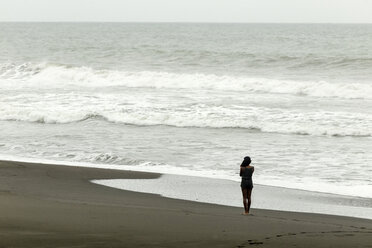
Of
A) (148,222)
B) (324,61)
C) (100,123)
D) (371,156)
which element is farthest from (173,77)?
(148,222)

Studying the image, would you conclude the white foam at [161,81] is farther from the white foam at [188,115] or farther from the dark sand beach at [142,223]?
the dark sand beach at [142,223]

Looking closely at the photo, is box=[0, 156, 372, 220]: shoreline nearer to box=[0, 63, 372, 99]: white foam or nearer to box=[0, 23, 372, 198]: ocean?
box=[0, 23, 372, 198]: ocean

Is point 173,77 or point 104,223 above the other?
point 173,77

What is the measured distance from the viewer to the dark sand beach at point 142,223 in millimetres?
8344

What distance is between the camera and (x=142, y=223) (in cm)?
938

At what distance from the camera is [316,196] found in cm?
1257

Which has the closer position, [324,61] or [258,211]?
[258,211]

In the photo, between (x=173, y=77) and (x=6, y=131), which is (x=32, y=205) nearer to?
(x=6, y=131)

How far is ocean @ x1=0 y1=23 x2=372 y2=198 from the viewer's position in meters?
15.9

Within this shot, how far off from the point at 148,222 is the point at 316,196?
167 inches

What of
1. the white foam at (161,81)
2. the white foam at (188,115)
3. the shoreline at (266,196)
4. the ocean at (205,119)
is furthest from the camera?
the white foam at (161,81)

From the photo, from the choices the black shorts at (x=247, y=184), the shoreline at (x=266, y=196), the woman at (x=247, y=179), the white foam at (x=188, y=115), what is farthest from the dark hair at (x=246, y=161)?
the white foam at (x=188, y=115)

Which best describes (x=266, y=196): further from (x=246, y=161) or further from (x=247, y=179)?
(x=246, y=161)

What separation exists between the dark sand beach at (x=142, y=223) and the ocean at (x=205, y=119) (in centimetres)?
295
